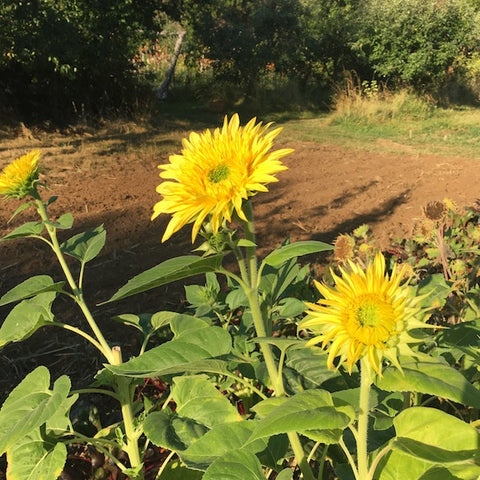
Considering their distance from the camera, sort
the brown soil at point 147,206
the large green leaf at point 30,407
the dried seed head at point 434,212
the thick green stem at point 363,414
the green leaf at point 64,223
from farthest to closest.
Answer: the brown soil at point 147,206 → the dried seed head at point 434,212 → the green leaf at point 64,223 → the large green leaf at point 30,407 → the thick green stem at point 363,414

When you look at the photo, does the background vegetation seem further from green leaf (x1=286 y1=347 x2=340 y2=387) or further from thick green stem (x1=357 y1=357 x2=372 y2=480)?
thick green stem (x1=357 y1=357 x2=372 y2=480)

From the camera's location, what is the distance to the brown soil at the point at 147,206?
103 inches

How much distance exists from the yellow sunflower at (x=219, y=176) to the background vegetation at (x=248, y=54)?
6554 millimetres

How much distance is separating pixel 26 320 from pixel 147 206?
304cm

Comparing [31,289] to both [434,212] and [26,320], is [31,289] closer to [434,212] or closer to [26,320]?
[26,320]

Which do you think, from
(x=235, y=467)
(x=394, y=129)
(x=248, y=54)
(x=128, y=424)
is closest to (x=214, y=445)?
(x=235, y=467)

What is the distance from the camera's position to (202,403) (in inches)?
48.1

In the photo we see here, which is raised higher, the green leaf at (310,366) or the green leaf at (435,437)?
the green leaf at (435,437)

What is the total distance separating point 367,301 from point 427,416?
0.83ft

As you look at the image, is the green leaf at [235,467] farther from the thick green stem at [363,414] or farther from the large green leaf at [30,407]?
the large green leaf at [30,407]

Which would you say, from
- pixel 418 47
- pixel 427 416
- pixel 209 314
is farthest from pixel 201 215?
pixel 418 47

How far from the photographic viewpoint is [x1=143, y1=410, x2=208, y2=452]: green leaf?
106 centimetres

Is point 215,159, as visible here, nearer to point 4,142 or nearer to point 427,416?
point 427,416

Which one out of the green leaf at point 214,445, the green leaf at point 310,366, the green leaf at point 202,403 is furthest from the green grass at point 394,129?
the green leaf at point 214,445
